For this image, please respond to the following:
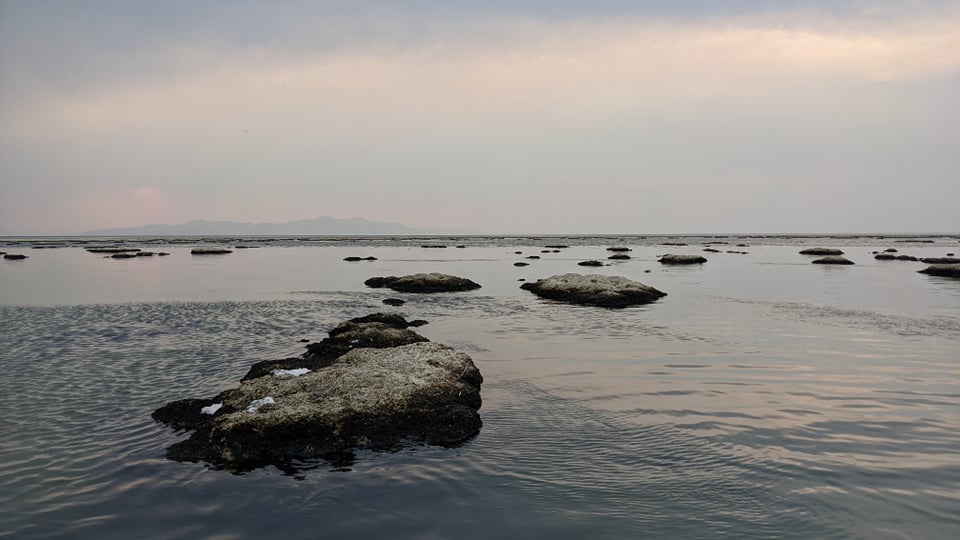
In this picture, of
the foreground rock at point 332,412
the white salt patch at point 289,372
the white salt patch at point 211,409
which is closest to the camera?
the foreground rock at point 332,412

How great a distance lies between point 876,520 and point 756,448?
104 inches

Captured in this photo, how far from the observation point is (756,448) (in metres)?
10.0

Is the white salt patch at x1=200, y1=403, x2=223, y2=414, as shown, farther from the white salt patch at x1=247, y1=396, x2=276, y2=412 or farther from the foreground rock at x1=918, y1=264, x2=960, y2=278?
the foreground rock at x1=918, y1=264, x2=960, y2=278

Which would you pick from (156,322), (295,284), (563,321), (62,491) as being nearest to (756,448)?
(62,491)

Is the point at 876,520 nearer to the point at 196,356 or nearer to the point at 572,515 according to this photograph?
the point at 572,515

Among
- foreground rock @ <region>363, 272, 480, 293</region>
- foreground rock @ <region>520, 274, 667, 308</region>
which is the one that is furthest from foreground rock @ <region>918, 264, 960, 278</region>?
foreground rock @ <region>363, 272, 480, 293</region>

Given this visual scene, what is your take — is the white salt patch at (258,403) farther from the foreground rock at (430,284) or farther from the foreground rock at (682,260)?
the foreground rock at (682,260)

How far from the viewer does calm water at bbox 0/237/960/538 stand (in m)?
7.54

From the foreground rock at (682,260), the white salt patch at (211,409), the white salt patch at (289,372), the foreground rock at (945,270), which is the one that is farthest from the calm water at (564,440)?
the foreground rock at (682,260)

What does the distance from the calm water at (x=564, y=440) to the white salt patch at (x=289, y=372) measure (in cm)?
179

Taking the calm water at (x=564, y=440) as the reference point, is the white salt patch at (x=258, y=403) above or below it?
above

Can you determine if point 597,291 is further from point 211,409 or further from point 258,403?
point 211,409

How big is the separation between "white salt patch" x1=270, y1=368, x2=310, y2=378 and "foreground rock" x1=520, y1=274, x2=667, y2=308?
21.0 meters

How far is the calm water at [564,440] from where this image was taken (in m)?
7.54
